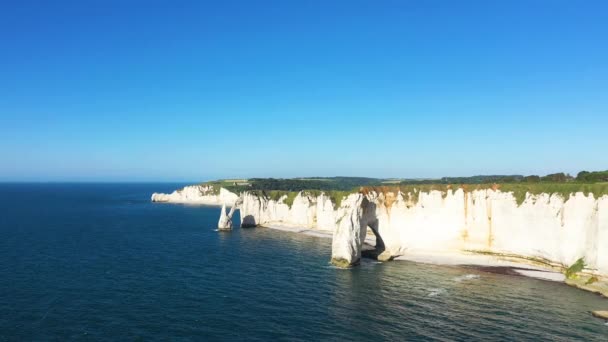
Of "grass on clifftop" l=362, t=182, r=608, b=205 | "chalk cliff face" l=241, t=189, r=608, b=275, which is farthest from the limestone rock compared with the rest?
"grass on clifftop" l=362, t=182, r=608, b=205

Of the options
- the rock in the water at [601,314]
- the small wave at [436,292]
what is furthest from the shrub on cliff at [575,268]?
the small wave at [436,292]

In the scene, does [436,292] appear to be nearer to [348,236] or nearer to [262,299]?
[348,236]

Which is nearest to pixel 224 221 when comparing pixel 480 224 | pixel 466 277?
pixel 480 224

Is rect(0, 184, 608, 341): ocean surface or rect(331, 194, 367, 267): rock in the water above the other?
rect(331, 194, 367, 267): rock in the water

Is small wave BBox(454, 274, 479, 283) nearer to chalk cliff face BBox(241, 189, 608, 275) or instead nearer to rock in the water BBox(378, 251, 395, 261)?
chalk cliff face BBox(241, 189, 608, 275)

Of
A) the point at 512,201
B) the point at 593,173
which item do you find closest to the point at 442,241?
the point at 512,201

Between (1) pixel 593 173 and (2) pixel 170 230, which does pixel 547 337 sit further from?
(2) pixel 170 230
